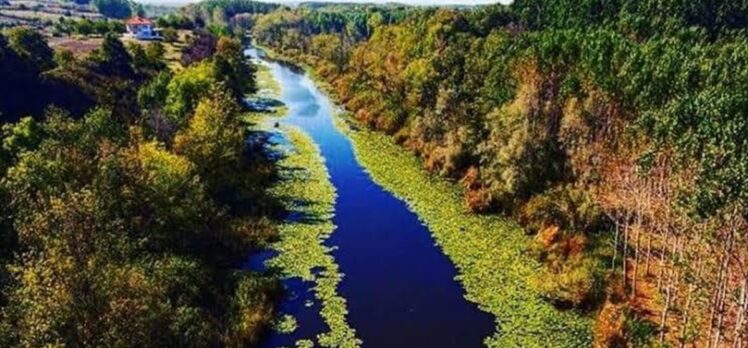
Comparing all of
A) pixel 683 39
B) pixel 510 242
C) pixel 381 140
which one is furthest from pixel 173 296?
pixel 683 39

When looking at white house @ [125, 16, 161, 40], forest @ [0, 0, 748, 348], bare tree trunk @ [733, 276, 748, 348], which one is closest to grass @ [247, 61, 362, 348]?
forest @ [0, 0, 748, 348]

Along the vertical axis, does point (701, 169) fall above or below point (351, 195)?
above

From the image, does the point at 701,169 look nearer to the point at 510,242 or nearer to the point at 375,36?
the point at 510,242

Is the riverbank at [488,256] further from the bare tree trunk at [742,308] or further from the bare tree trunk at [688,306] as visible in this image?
the bare tree trunk at [742,308]

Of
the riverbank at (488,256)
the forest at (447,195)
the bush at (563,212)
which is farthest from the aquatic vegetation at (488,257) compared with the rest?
the bush at (563,212)

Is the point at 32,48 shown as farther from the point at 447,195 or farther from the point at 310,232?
the point at 447,195

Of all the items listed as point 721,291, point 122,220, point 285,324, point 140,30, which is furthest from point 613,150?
point 140,30
